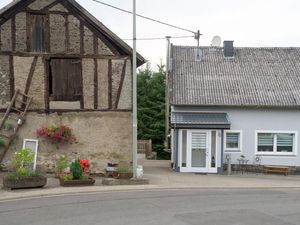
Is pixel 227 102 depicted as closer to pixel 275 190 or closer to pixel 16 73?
pixel 275 190

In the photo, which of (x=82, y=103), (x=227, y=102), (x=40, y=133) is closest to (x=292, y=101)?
(x=227, y=102)

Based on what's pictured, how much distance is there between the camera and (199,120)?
24.5 m

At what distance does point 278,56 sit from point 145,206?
19.0 metres

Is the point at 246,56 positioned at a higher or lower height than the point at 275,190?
higher

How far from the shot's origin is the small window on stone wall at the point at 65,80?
70.5 feet

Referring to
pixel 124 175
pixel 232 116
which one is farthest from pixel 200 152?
pixel 124 175

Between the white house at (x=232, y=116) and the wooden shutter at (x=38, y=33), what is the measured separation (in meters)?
7.33

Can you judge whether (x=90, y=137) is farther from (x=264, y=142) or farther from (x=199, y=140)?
(x=264, y=142)

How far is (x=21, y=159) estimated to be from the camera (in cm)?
1725

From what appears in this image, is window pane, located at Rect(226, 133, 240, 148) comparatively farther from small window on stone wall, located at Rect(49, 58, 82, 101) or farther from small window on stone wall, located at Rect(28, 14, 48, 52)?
small window on stone wall, located at Rect(28, 14, 48, 52)

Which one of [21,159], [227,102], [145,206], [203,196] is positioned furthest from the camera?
[227,102]

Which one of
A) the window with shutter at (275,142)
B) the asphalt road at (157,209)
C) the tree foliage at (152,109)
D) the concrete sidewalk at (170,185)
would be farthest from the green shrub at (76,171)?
the tree foliage at (152,109)

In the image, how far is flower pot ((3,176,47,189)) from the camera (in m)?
16.4

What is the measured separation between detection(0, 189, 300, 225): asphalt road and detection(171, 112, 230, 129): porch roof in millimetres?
7761
